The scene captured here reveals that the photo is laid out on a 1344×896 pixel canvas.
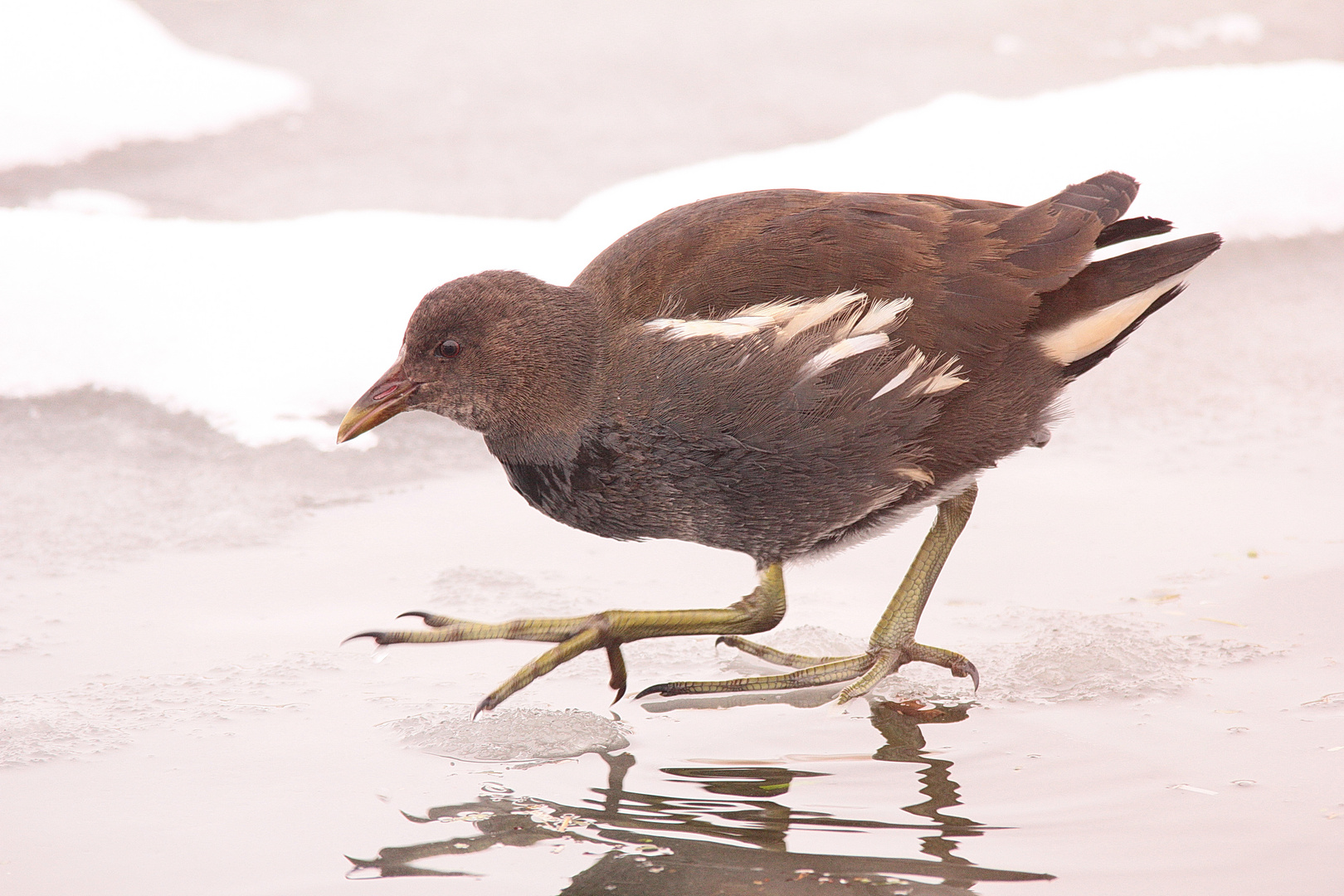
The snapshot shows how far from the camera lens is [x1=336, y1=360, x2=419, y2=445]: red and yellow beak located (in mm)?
3053

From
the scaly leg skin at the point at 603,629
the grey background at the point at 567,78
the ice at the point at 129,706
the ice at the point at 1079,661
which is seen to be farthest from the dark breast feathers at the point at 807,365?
the grey background at the point at 567,78

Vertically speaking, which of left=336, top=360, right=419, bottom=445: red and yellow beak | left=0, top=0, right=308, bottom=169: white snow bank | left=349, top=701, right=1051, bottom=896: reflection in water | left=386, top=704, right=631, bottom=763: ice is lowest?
left=349, top=701, right=1051, bottom=896: reflection in water

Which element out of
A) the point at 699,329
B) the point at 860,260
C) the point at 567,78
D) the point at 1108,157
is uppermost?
the point at 567,78

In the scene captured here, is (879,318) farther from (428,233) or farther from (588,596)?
(428,233)

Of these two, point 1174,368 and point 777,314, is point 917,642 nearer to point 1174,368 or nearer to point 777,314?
point 777,314

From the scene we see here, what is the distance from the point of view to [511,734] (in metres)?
2.72

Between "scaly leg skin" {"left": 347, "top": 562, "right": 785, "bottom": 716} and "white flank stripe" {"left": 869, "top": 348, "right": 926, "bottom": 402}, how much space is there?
476mm

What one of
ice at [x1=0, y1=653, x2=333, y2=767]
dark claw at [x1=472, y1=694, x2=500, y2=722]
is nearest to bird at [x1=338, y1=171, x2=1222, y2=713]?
dark claw at [x1=472, y1=694, x2=500, y2=722]

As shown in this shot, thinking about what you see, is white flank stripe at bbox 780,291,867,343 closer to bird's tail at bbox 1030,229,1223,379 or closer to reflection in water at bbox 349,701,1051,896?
bird's tail at bbox 1030,229,1223,379

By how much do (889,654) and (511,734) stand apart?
0.86 m

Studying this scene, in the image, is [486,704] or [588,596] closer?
[486,704]

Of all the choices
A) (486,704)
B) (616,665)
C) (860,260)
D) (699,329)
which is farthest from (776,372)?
(486,704)

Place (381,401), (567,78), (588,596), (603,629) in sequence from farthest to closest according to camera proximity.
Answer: (567,78)
(588,596)
(381,401)
(603,629)

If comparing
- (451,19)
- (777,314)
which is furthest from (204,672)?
(451,19)
